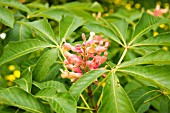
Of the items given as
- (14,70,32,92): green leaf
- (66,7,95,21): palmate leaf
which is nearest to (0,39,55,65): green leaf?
(14,70,32,92): green leaf

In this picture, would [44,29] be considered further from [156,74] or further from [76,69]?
[156,74]

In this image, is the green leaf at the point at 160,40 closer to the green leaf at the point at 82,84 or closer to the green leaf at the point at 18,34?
the green leaf at the point at 82,84

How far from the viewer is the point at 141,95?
126 cm

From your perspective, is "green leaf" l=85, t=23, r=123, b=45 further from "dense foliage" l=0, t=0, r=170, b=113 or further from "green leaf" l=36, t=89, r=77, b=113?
"green leaf" l=36, t=89, r=77, b=113

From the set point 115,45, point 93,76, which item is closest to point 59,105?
point 93,76

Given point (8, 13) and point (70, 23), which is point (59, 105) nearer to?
point (70, 23)

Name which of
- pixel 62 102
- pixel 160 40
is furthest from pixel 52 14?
pixel 62 102

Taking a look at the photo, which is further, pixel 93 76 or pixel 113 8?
pixel 113 8

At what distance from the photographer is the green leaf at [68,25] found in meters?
1.33

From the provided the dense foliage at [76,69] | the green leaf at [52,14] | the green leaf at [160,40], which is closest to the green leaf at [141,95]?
the dense foliage at [76,69]

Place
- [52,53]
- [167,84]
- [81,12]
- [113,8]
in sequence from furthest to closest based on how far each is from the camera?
1. [113,8]
2. [81,12]
3. [52,53]
4. [167,84]

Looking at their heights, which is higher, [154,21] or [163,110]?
[154,21]

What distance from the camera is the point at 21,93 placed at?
1000mm

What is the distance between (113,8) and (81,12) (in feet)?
8.99
